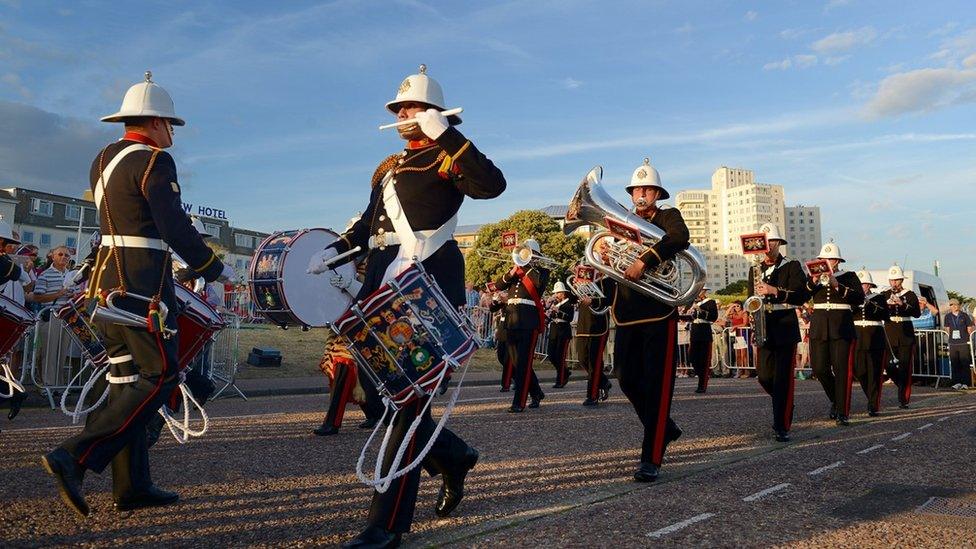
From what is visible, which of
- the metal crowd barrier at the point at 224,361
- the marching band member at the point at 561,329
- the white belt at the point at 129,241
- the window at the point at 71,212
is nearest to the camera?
the white belt at the point at 129,241

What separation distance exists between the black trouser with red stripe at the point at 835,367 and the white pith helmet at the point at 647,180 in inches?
165

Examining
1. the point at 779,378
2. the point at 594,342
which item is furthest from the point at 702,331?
the point at 779,378

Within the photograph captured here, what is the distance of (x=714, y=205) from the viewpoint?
189 metres

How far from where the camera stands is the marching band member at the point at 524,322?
35.1 feet

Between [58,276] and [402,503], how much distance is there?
10426mm

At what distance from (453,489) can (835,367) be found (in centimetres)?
691

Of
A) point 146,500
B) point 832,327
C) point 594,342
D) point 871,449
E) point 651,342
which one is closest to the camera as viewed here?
point 146,500

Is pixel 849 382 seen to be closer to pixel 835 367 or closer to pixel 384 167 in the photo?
pixel 835 367

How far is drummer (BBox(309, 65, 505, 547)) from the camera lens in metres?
4.02

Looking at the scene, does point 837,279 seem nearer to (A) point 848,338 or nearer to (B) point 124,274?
(A) point 848,338

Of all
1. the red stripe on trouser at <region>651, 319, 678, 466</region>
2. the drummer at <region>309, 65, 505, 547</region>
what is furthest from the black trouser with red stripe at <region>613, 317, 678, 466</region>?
the drummer at <region>309, 65, 505, 547</region>

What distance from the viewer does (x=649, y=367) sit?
622 cm

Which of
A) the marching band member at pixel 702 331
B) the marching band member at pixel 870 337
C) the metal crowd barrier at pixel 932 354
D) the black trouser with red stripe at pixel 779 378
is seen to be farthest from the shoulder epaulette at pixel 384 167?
the metal crowd barrier at pixel 932 354

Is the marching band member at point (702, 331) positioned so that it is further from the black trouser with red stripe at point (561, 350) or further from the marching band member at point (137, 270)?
the marching band member at point (137, 270)
